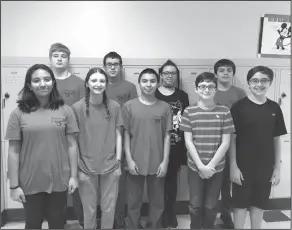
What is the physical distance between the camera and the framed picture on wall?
273 centimetres

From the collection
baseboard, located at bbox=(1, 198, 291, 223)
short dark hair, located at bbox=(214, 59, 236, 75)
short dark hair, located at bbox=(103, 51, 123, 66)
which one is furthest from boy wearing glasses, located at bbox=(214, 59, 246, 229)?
short dark hair, located at bbox=(103, 51, 123, 66)

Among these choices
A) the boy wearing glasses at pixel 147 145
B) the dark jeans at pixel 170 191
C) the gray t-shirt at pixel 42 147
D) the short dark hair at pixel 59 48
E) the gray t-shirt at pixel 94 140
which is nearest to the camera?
the gray t-shirt at pixel 42 147

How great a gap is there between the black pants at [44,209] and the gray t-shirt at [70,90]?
892 millimetres

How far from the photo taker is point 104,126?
2.06 meters

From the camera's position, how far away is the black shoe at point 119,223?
2.49 meters

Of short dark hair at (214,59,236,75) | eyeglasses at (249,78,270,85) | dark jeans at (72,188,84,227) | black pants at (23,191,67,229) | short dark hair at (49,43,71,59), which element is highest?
short dark hair at (49,43,71,59)

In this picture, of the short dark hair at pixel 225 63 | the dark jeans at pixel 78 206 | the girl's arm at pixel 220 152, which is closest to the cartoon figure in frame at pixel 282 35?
the short dark hair at pixel 225 63

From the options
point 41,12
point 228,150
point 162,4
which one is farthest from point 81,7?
point 228,150

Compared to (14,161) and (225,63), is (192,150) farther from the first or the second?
(14,161)

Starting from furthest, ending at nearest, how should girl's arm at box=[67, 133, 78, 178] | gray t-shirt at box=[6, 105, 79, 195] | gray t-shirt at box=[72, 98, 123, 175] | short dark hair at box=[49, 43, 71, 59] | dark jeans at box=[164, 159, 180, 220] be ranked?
dark jeans at box=[164, 159, 180, 220], short dark hair at box=[49, 43, 71, 59], gray t-shirt at box=[72, 98, 123, 175], girl's arm at box=[67, 133, 78, 178], gray t-shirt at box=[6, 105, 79, 195]

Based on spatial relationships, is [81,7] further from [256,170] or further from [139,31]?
[256,170]

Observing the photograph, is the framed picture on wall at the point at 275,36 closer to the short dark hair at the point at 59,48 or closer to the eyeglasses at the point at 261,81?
the eyeglasses at the point at 261,81

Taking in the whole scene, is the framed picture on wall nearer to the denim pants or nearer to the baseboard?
the baseboard

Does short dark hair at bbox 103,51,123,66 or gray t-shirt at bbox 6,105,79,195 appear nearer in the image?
gray t-shirt at bbox 6,105,79,195
